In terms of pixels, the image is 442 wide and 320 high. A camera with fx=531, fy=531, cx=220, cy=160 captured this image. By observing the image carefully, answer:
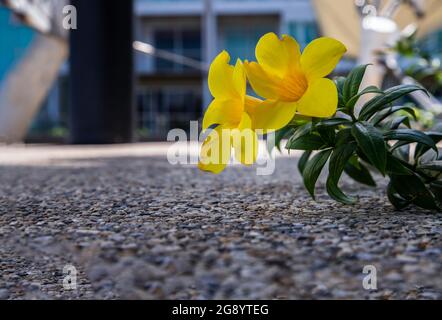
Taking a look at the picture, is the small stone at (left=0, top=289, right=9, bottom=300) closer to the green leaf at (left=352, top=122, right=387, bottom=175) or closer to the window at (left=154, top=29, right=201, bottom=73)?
the green leaf at (left=352, top=122, right=387, bottom=175)

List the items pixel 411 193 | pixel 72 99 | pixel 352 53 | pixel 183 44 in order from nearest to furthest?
pixel 411 193, pixel 72 99, pixel 352 53, pixel 183 44

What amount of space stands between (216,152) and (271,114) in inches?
4.3

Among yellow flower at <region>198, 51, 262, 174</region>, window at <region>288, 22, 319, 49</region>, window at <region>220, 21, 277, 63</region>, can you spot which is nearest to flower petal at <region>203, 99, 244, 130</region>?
yellow flower at <region>198, 51, 262, 174</region>

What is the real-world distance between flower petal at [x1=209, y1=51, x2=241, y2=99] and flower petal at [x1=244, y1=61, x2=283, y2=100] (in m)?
0.06

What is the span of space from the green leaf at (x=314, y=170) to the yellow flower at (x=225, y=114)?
0.39 ft

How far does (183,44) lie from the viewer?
20.0 m

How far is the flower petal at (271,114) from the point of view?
768 mm

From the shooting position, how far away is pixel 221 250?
59 cm

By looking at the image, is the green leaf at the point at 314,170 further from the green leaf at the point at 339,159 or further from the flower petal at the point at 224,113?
the flower petal at the point at 224,113

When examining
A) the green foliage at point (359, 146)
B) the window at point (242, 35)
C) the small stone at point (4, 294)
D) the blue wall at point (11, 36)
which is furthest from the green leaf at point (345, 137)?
the blue wall at point (11, 36)

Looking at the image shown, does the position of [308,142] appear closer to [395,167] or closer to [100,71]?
[395,167]
